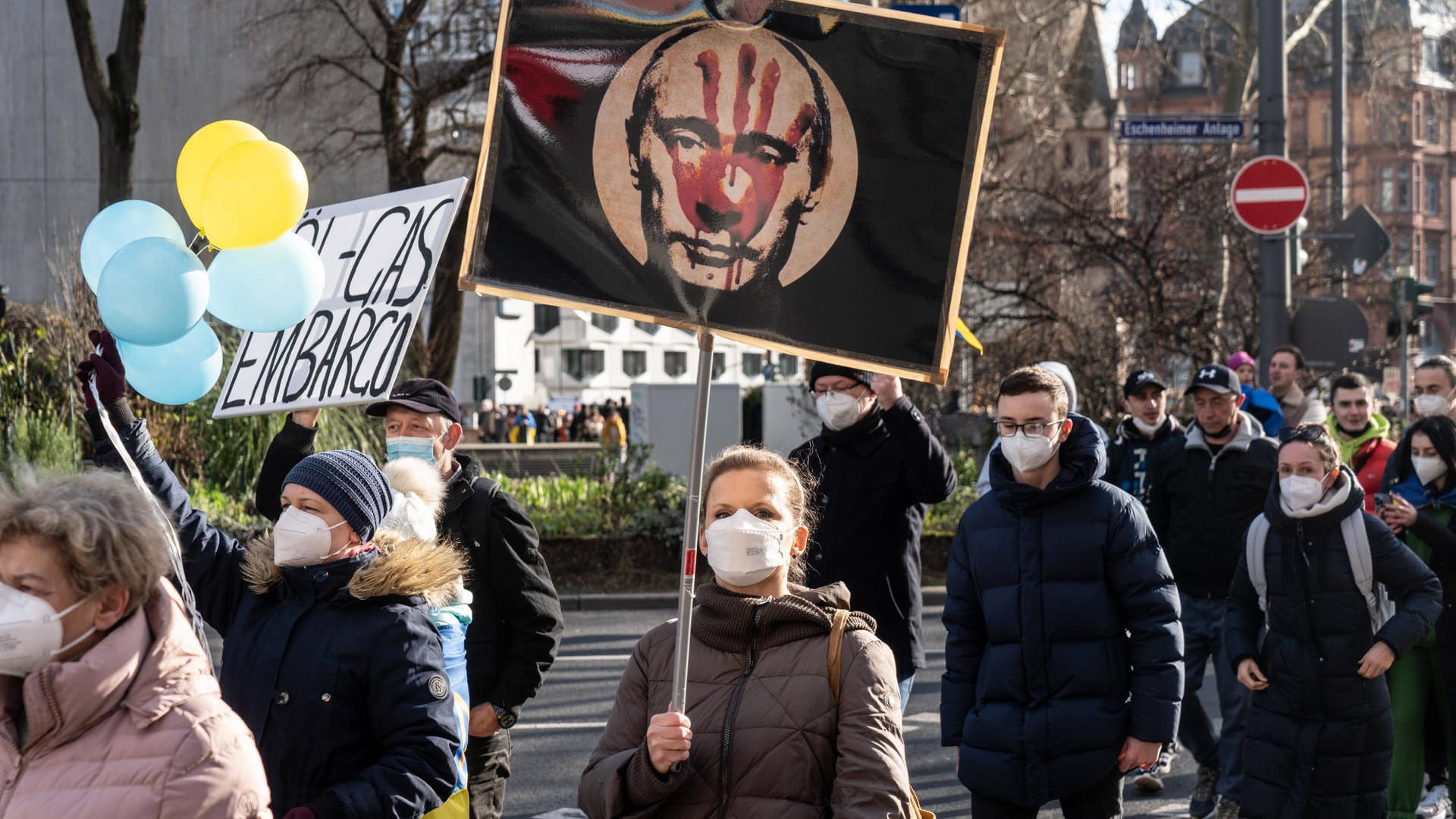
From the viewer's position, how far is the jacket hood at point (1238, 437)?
769cm

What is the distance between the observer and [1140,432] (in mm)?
8281

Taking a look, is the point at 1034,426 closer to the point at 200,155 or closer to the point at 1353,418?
the point at 200,155

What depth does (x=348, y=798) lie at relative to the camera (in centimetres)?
336

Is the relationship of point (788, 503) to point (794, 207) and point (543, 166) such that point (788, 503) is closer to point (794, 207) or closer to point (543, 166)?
point (794, 207)

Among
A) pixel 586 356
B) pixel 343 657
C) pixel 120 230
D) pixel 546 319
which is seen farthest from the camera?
pixel 586 356

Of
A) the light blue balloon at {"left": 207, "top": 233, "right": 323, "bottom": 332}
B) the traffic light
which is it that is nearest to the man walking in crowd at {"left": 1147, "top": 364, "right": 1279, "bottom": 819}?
the light blue balloon at {"left": 207, "top": 233, "right": 323, "bottom": 332}

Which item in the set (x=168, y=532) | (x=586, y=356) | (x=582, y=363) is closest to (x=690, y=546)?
(x=168, y=532)

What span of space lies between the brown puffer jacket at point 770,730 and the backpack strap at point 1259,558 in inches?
127

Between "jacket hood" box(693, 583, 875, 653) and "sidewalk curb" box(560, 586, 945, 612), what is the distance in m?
10.9

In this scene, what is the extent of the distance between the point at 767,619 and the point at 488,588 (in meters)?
1.98

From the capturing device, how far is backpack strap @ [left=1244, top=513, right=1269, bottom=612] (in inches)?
240

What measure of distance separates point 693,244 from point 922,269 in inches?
21.0

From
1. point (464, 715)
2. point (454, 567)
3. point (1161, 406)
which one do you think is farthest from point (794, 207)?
point (1161, 406)

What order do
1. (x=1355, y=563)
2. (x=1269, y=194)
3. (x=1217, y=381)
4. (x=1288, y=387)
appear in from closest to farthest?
(x=1355, y=563)
(x=1217, y=381)
(x=1288, y=387)
(x=1269, y=194)
